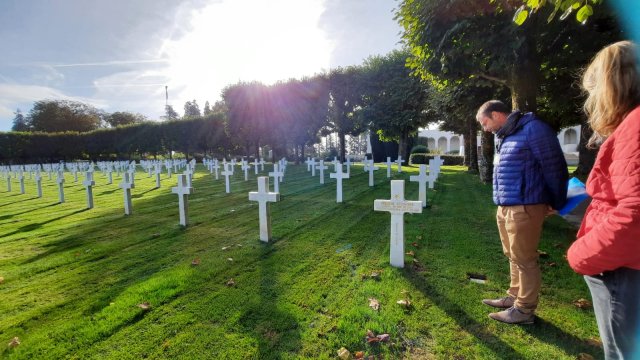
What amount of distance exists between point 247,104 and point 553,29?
2708cm

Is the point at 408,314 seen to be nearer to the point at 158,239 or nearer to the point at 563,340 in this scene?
the point at 563,340

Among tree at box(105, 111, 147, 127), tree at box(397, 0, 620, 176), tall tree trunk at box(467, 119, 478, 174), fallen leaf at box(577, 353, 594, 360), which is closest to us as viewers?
fallen leaf at box(577, 353, 594, 360)

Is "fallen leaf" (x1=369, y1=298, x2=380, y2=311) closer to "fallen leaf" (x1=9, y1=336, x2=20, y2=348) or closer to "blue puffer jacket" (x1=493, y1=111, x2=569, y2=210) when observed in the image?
"blue puffer jacket" (x1=493, y1=111, x2=569, y2=210)

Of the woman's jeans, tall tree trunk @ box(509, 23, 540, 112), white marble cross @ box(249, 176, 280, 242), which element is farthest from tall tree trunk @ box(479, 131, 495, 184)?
the woman's jeans

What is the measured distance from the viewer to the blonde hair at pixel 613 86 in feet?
4.50

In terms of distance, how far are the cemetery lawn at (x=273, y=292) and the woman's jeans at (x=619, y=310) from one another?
1170 millimetres

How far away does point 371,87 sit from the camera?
83.6 feet

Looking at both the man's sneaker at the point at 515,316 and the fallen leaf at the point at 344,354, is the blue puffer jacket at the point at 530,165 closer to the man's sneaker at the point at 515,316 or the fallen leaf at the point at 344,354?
the man's sneaker at the point at 515,316

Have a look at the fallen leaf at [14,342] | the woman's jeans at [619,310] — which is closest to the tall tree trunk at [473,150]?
the woman's jeans at [619,310]

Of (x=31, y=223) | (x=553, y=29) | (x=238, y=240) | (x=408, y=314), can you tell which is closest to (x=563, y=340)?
(x=408, y=314)

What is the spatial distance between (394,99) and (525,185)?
2215 centimetres

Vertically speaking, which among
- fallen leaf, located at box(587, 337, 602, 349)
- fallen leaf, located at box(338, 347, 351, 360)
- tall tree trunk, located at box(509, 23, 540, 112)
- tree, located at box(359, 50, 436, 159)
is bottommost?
fallen leaf, located at box(338, 347, 351, 360)

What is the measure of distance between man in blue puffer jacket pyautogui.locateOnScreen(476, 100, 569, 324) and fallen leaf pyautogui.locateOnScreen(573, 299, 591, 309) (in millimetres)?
711

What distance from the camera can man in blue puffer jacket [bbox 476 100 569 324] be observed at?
246 centimetres
